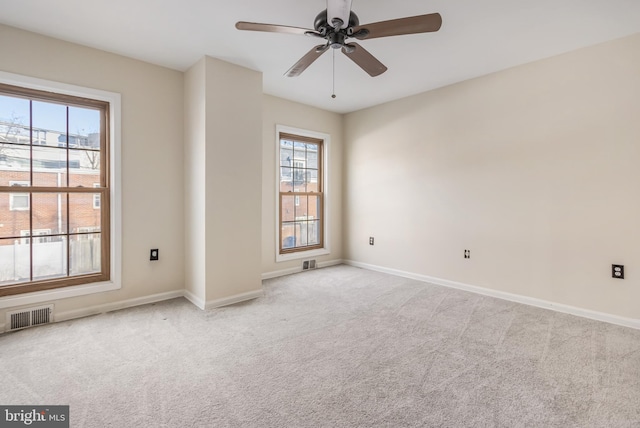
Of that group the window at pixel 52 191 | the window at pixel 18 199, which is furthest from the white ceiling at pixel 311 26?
the window at pixel 18 199

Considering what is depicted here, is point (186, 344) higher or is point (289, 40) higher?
point (289, 40)

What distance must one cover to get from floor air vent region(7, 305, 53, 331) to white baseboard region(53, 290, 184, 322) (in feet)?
0.20

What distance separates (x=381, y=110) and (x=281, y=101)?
5.03ft

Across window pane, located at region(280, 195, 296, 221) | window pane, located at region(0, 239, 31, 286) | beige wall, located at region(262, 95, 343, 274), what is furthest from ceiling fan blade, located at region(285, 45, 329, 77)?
window pane, located at region(0, 239, 31, 286)

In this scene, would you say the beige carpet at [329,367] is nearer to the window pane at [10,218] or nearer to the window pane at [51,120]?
the window pane at [10,218]

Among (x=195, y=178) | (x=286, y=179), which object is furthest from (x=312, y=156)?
(x=195, y=178)

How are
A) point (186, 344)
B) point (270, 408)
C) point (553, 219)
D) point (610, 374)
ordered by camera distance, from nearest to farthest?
point (270, 408), point (610, 374), point (186, 344), point (553, 219)

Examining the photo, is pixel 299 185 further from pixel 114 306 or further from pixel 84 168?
pixel 114 306

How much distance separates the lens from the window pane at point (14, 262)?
2.65m

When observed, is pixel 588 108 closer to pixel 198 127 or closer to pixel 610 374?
pixel 610 374

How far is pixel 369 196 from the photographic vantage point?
493 centimetres

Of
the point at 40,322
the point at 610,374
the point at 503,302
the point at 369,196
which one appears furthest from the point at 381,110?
the point at 40,322

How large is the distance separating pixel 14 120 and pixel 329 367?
339cm

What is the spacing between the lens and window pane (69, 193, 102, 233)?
117 inches
